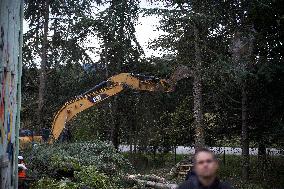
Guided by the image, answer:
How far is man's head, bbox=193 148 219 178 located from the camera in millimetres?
3635

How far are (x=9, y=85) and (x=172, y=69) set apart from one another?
11968 millimetres

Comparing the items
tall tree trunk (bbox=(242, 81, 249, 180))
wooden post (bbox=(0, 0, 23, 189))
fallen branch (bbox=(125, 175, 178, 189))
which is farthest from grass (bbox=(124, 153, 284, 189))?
wooden post (bbox=(0, 0, 23, 189))

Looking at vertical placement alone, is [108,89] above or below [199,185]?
above

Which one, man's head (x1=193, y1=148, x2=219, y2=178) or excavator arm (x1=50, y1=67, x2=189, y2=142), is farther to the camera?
excavator arm (x1=50, y1=67, x2=189, y2=142)

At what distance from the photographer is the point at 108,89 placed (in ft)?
52.1

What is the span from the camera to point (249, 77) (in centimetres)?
1650

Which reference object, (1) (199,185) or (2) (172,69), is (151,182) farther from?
(1) (199,185)

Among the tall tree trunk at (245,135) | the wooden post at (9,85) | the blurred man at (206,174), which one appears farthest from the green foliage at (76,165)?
the blurred man at (206,174)

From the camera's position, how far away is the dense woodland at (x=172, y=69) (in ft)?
51.6

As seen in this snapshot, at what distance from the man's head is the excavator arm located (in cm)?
1197

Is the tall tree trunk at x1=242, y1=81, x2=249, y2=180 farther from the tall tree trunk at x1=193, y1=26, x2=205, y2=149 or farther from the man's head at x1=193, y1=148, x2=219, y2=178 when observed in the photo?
the man's head at x1=193, y1=148, x2=219, y2=178

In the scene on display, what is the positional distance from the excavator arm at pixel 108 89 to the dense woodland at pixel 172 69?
857mm

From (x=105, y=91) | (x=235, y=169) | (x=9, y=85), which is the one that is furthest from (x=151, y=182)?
(x=235, y=169)

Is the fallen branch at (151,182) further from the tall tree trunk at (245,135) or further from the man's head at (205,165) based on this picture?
the man's head at (205,165)
